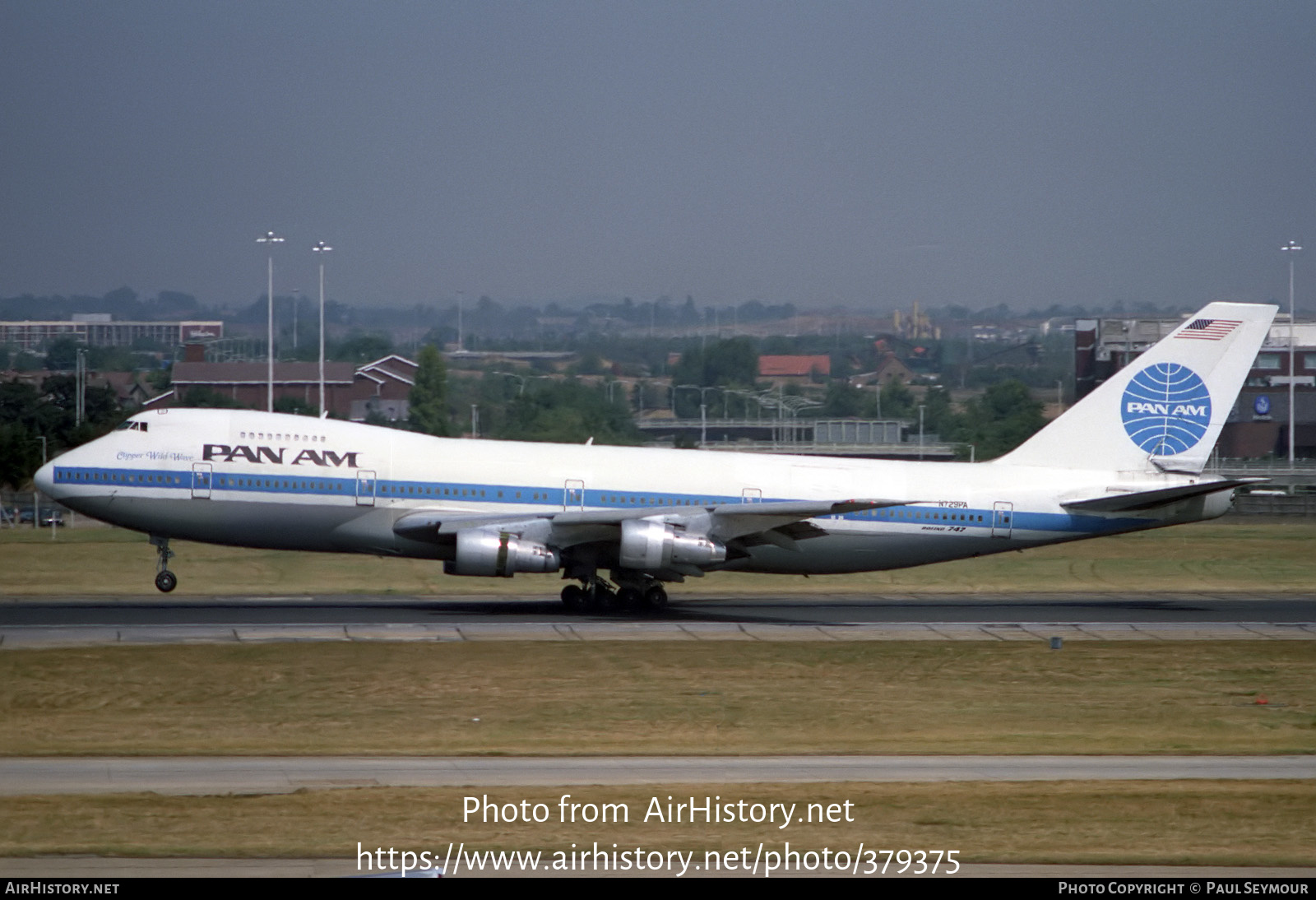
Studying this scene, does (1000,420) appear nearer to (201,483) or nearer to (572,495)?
(572,495)

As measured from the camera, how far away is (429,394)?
93812mm

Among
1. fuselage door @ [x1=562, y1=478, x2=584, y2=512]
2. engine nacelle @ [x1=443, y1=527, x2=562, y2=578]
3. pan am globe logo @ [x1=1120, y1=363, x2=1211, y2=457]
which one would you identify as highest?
pan am globe logo @ [x1=1120, y1=363, x2=1211, y2=457]

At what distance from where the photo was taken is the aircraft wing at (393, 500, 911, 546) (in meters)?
35.3

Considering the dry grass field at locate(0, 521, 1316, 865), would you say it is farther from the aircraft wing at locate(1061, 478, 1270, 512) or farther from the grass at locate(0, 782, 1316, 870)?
the aircraft wing at locate(1061, 478, 1270, 512)

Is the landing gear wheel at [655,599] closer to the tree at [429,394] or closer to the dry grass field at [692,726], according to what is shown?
the dry grass field at [692,726]

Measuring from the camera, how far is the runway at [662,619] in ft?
106

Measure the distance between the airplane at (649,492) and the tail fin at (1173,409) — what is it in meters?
0.05

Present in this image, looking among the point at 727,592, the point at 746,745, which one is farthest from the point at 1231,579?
the point at 746,745

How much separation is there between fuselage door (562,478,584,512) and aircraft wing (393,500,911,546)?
0.65 m

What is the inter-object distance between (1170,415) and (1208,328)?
2.65 m

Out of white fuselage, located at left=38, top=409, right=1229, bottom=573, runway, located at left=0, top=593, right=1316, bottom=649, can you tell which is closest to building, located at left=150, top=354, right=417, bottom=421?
runway, located at left=0, top=593, right=1316, bottom=649

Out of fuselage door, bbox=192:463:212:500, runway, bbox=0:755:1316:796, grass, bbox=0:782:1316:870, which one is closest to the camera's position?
grass, bbox=0:782:1316:870

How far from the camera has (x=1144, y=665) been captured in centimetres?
2925
